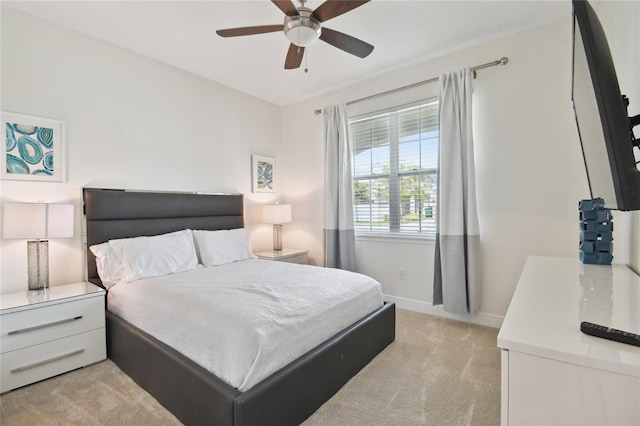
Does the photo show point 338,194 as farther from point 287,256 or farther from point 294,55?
point 294,55

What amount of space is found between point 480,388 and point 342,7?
258cm

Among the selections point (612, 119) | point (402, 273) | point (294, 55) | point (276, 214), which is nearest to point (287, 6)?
point (294, 55)

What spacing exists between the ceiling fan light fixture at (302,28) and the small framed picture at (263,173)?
2.33m

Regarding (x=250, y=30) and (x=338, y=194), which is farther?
(x=338, y=194)

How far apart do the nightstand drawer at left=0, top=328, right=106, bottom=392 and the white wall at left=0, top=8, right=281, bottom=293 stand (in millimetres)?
668

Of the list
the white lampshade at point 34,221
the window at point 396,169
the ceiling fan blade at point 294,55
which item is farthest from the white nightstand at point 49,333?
the window at point 396,169

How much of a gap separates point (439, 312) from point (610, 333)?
2668 millimetres

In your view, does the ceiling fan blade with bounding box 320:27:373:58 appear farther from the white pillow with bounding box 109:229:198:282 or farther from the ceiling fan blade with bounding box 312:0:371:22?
the white pillow with bounding box 109:229:198:282

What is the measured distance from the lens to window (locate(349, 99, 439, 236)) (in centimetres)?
329

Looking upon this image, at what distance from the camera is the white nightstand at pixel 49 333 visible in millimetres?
1929

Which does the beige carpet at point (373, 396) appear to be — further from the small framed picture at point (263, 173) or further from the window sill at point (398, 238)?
the small framed picture at point (263, 173)

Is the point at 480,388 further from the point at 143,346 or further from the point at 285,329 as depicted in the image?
the point at 143,346

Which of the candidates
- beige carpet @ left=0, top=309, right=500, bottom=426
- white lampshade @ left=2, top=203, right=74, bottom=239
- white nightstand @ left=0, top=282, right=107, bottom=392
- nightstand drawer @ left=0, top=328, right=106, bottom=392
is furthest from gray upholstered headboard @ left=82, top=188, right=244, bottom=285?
beige carpet @ left=0, top=309, right=500, bottom=426

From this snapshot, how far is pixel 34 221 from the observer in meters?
2.16
